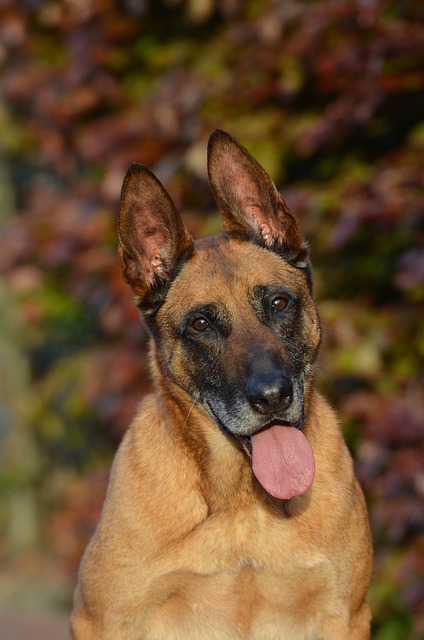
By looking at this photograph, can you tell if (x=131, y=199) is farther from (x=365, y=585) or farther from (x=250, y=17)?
(x=250, y=17)

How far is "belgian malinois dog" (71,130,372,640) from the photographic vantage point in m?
4.18

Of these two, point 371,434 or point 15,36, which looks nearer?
point 371,434

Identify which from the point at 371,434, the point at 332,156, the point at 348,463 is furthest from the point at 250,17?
the point at 348,463

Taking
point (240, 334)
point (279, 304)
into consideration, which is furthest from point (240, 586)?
point (279, 304)

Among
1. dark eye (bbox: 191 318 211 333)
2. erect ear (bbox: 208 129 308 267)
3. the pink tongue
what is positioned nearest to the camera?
the pink tongue

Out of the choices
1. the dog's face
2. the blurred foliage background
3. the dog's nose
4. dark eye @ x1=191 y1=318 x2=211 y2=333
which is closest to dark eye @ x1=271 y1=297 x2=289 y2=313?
the dog's face

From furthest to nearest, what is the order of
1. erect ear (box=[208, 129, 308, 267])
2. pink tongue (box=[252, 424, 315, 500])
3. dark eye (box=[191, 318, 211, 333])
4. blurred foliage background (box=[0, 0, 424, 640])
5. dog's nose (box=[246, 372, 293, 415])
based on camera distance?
blurred foliage background (box=[0, 0, 424, 640]) < erect ear (box=[208, 129, 308, 267]) < dark eye (box=[191, 318, 211, 333]) < pink tongue (box=[252, 424, 315, 500]) < dog's nose (box=[246, 372, 293, 415])

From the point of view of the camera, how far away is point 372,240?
260 inches

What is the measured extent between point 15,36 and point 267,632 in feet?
19.6

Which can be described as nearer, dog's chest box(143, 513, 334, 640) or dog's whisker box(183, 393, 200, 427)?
dog's chest box(143, 513, 334, 640)

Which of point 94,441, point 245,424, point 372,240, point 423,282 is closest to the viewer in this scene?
point 245,424

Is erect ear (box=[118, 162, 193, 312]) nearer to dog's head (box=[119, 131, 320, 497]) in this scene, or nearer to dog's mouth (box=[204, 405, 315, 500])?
dog's head (box=[119, 131, 320, 497])

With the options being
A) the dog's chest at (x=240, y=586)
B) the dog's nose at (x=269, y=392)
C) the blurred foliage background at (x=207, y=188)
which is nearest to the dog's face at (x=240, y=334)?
the dog's nose at (x=269, y=392)

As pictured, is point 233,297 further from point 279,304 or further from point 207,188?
point 207,188
